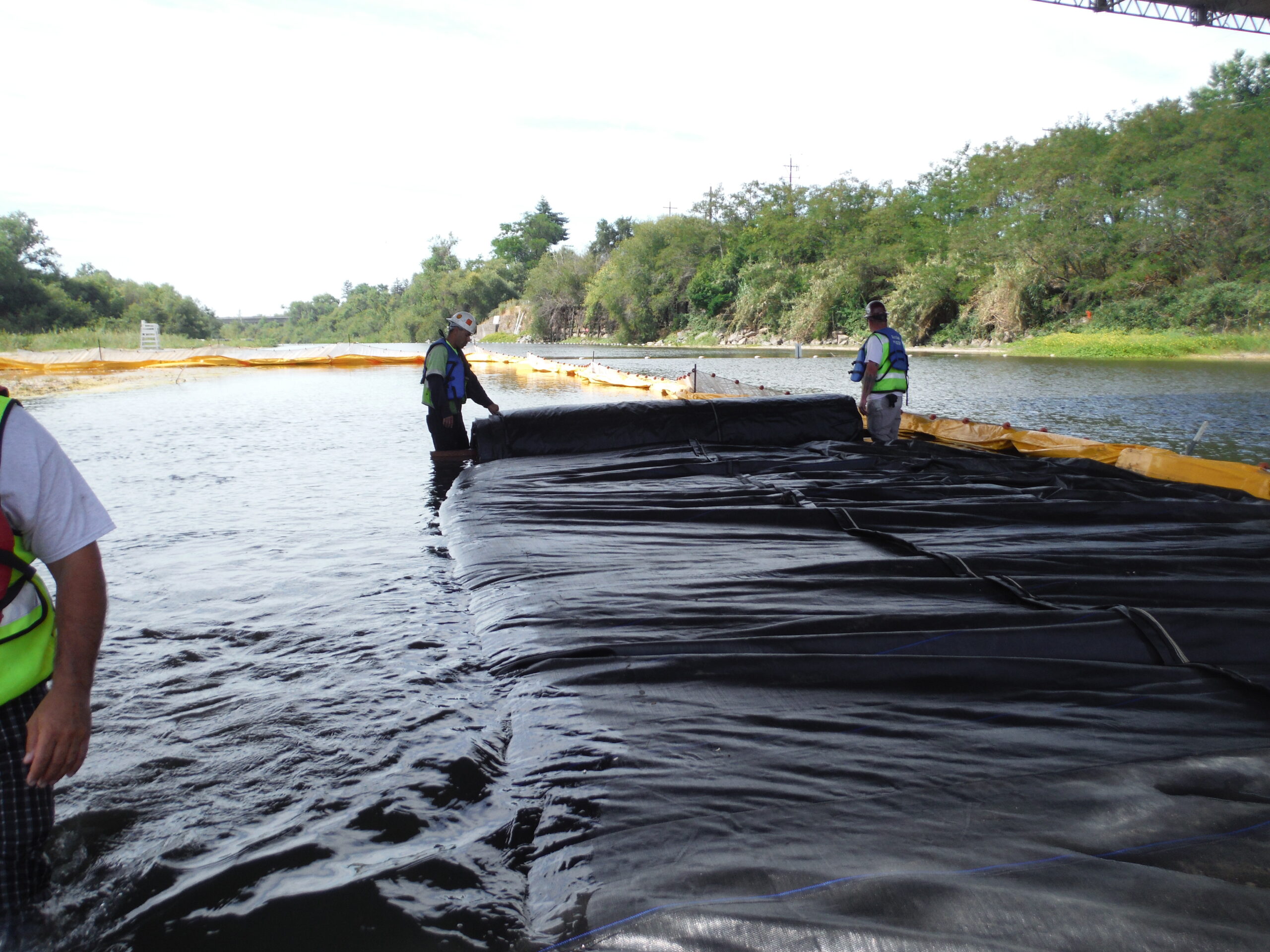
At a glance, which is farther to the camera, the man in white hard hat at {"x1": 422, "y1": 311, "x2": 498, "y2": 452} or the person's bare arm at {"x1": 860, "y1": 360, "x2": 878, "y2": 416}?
the man in white hard hat at {"x1": 422, "y1": 311, "x2": 498, "y2": 452}

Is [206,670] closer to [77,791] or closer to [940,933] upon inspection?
[77,791]

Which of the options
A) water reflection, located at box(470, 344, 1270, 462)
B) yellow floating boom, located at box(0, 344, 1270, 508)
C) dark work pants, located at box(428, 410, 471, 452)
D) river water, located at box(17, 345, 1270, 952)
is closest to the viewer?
river water, located at box(17, 345, 1270, 952)

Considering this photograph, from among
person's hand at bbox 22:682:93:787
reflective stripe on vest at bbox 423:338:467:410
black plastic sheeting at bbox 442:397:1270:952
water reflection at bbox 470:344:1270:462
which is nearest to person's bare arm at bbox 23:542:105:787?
person's hand at bbox 22:682:93:787

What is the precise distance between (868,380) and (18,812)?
7.23 meters

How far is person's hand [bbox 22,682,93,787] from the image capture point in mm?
1661

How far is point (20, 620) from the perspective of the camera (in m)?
1.66

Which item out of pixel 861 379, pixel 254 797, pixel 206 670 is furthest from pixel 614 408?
pixel 254 797

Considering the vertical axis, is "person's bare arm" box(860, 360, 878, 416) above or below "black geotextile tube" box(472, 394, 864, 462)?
above

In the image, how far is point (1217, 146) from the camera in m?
31.0

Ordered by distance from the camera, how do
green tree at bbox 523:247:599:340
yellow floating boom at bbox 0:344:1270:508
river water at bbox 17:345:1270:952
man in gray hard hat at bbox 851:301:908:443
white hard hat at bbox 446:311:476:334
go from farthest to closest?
green tree at bbox 523:247:599:340, white hard hat at bbox 446:311:476:334, man in gray hard hat at bbox 851:301:908:443, yellow floating boom at bbox 0:344:1270:508, river water at bbox 17:345:1270:952

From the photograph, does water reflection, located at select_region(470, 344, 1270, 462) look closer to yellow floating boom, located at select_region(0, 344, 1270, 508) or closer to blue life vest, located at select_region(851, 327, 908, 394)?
yellow floating boom, located at select_region(0, 344, 1270, 508)

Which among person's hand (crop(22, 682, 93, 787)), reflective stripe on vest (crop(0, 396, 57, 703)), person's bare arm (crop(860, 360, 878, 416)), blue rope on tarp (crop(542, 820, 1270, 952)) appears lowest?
blue rope on tarp (crop(542, 820, 1270, 952))

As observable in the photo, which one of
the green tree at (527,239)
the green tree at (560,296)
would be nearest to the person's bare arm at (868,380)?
the green tree at (560,296)

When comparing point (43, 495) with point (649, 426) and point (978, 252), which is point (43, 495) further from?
point (978, 252)
